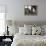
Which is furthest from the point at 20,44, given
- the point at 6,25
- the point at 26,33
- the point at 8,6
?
the point at 8,6

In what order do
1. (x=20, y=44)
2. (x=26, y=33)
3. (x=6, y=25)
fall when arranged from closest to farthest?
1. (x=20, y=44)
2. (x=26, y=33)
3. (x=6, y=25)

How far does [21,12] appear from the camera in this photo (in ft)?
15.4

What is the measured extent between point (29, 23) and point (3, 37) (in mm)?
1194

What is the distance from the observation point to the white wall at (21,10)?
184 inches

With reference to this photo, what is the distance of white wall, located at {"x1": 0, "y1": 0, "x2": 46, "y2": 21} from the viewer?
466cm

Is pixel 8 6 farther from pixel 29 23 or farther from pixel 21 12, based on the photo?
pixel 29 23

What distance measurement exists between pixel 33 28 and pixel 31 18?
568mm

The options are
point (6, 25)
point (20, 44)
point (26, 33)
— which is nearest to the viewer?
point (20, 44)

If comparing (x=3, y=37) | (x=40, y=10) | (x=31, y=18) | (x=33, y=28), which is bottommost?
(x=3, y=37)

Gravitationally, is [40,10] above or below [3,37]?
above

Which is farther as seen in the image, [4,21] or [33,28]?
[4,21]

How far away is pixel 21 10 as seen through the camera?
185 inches

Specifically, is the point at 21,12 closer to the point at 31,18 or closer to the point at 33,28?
the point at 31,18

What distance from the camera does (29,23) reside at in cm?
470
